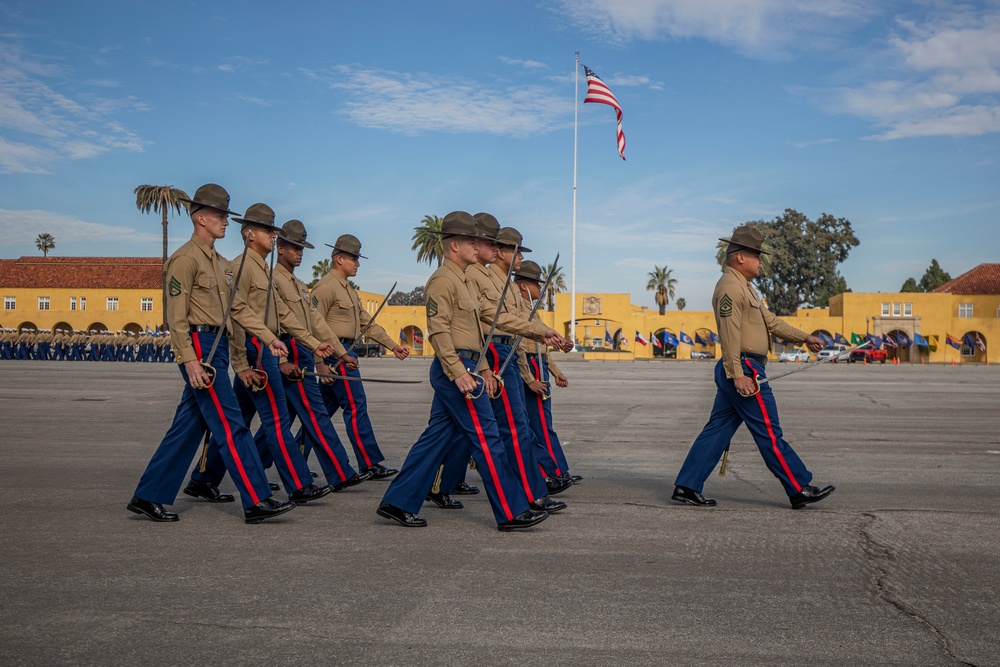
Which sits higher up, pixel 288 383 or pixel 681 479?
pixel 288 383

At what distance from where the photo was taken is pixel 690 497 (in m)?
7.14

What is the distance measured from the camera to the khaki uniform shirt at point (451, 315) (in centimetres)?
626

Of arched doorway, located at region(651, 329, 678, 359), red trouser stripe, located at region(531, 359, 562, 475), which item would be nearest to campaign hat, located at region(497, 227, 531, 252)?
red trouser stripe, located at region(531, 359, 562, 475)

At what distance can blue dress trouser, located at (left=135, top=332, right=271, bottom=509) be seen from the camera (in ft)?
20.8

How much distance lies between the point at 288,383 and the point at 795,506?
13.3 ft

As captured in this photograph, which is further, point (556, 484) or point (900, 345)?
point (900, 345)

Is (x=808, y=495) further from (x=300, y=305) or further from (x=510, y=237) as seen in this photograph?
(x=300, y=305)

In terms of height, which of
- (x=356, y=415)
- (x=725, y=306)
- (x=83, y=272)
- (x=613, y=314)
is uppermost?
(x=83, y=272)

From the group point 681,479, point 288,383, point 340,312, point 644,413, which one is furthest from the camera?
point 644,413

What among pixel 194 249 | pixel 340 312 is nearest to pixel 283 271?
pixel 340 312

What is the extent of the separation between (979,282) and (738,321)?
267 feet

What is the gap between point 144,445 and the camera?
11.0 m

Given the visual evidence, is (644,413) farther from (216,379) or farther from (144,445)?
(216,379)

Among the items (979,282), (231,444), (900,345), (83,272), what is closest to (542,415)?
(231,444)
